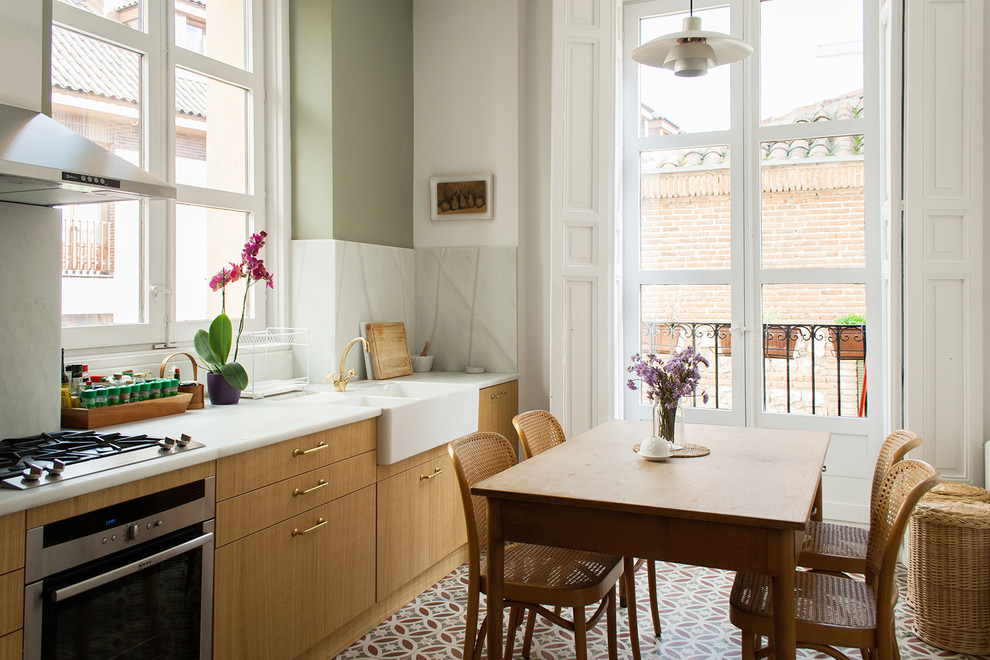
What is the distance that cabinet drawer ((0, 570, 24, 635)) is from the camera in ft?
5.22

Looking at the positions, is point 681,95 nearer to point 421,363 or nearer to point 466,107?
point 466,107

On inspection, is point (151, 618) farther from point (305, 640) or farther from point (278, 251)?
point (278, 251)

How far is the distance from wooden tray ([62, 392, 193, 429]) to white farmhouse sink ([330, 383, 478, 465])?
74 cm

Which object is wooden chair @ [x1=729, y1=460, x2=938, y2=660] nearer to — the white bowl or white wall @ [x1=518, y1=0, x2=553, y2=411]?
white wall @ [x1=518, y1=0, x2=553, y2=411]

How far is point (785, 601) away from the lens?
1776 mm

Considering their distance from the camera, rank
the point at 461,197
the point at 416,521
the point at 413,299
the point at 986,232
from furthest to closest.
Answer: the point at 413,299, the point at 461,197, the point at 986,232, the point at 416,521

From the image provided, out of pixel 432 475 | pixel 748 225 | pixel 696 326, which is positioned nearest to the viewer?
pixel 432 475

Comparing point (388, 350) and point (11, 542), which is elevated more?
point (388, 350)

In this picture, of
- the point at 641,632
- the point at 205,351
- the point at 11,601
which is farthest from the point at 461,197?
the point at 11,601

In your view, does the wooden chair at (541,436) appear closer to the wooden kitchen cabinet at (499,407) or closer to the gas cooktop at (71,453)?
the wooden kitchen cabinet at (499,407)

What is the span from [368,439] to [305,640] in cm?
75

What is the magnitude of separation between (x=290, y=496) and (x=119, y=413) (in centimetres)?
63

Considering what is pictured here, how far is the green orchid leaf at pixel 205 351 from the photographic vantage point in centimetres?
295

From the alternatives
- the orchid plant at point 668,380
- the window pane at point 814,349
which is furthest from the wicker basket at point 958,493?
the orchid plant at point 668,380
